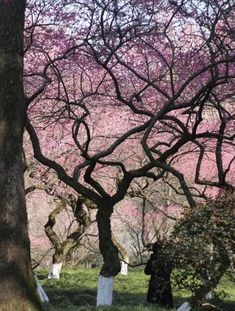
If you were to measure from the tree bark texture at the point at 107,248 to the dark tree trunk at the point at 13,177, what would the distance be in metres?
4.24

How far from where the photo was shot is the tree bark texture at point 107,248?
1059 cm

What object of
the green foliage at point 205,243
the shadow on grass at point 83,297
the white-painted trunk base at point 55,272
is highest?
the green foliage at point 205,243

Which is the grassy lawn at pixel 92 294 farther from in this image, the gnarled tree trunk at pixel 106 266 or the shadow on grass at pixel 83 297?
the gnarled tree trunk at pixel 106 266

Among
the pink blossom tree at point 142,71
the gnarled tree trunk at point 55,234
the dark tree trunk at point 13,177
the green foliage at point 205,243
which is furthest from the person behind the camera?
the gnarled tree trunk at point 55,234

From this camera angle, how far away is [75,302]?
1210 centimetres

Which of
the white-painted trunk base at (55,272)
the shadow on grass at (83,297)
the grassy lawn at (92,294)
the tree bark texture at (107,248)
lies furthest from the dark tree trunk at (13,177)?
the white-painted trunk base at (55,272)

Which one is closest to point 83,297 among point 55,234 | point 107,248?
point 107,248

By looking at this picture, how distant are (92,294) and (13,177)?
7.86 m

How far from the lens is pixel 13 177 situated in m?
6.47

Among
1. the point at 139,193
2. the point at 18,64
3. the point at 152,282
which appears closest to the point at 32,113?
the point at 139,193

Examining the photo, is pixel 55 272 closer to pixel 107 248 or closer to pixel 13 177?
pixel 107 248

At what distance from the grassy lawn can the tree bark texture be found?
69cm

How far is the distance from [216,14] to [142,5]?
146 centimetres

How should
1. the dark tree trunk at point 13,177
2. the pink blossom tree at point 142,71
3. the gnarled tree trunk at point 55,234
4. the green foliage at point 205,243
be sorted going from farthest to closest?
the gnarled tree trunk at point 55,234, the pink blossom tree at point 142,71, the green foliage at point 205,243, the dark tree trunk at point 13,177
